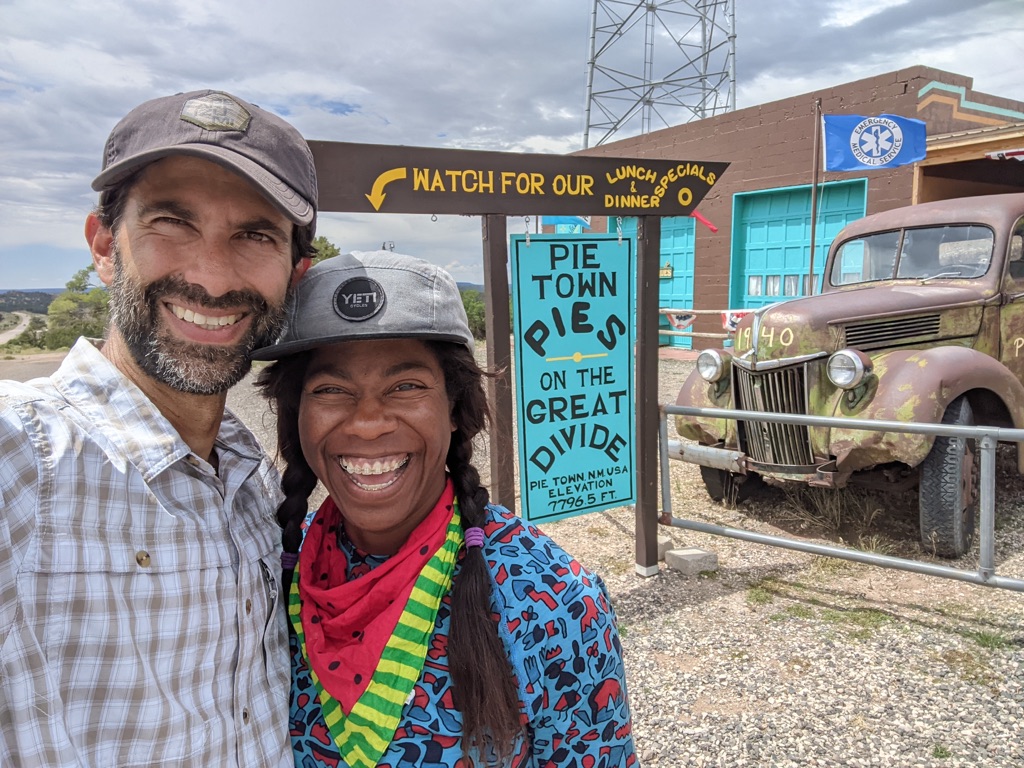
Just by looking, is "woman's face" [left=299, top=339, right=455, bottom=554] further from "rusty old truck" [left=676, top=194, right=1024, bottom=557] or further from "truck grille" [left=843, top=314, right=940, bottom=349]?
"truck grille" [left=843, top=314, right=940, bottom=349]

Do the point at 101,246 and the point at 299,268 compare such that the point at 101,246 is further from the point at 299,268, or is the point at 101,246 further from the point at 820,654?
the point at 820,654

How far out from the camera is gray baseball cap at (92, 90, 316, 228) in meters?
1.24

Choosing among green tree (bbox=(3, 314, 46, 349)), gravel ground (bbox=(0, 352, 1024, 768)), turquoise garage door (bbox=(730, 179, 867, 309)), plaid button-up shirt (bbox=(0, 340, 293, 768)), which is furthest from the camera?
green tree (bbox=(3, 314, 46, 349))

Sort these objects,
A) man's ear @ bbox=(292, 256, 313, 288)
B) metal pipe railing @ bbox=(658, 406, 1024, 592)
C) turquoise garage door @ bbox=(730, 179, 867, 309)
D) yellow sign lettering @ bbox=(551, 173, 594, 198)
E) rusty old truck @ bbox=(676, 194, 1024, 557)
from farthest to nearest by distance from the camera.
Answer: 1. turquoise garage door @ bbox=(730, 179, 867, 309)
2. rusty old truck @ bbox=(676, 194, 1024, 557)
3. metal pipe railing @ bbox=(658, 406, 1024, 592)
4. yellow sign lettering @ bbox=(551, 173, 594, 198)
5. man's ear @ bbox=(292, 256, 313, 288)

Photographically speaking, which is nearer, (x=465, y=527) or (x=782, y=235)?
(x=465, y=527)

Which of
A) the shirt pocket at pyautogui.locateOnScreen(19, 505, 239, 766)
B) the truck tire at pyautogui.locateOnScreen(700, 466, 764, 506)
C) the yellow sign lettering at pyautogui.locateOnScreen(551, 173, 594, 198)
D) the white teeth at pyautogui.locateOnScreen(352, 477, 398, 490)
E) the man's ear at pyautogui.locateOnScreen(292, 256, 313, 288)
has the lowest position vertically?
the truck tire at pyautogui.locateOnScreen(700, 466, 764, 506)

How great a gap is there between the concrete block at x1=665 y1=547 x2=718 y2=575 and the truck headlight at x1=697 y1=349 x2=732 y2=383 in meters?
1.46

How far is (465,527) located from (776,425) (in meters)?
4.00

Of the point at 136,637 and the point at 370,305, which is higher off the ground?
the point at 370,305

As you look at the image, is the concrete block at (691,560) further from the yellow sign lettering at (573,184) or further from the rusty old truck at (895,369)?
the yellow sign lettering at (573,184)

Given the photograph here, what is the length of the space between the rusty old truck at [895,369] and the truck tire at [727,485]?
0.04 ft

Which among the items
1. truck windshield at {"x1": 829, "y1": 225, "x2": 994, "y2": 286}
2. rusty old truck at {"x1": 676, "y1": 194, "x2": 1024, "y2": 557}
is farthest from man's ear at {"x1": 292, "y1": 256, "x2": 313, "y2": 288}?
truck windshield at {"x1": 829, "y1": 225, "x2": 994, "y2": 286}

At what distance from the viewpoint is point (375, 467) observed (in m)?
1.42

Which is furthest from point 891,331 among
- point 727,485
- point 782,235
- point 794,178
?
point 782,235
